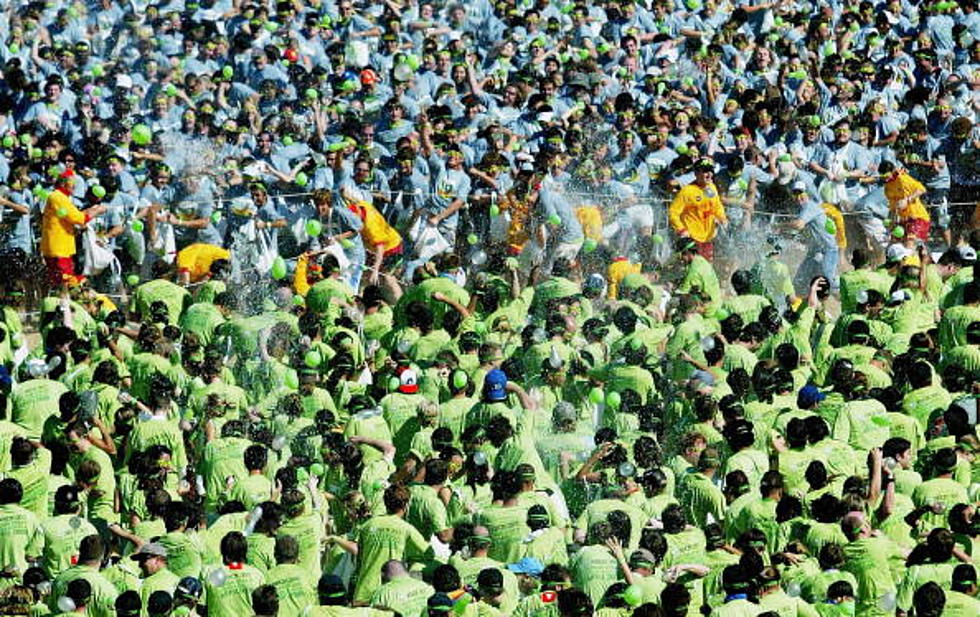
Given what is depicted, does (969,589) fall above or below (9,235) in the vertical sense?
above

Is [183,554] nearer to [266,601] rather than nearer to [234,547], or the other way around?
[234,547]

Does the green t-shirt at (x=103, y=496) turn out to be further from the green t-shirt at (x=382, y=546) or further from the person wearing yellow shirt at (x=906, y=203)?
the person wearing yellow shirt at (x=906, y=203)

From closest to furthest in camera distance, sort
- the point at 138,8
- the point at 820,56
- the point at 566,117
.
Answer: the point at 566,117, the point at 820,56, the point at 138,8

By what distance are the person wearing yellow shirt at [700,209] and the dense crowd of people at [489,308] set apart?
5cm

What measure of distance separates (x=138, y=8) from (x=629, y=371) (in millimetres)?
12551

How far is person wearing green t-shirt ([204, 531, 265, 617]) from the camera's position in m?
16.1

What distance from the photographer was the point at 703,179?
78.3 ft

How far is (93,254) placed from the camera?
23.6 m

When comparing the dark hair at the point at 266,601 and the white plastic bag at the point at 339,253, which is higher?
the dark hair at the point at 266,601

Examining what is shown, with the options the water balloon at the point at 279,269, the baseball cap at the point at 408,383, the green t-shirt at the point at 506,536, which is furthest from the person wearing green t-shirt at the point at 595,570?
the water balloon at the point at 279,269

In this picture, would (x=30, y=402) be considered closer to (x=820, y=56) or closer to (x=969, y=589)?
(x=969, y=589)

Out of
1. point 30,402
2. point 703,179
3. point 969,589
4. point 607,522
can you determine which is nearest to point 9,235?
point 30,402

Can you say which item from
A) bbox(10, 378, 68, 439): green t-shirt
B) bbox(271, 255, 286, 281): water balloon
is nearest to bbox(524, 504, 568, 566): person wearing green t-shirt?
bbox(10, 378, 68, 439): green t-shirt

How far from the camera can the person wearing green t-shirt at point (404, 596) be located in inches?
620
